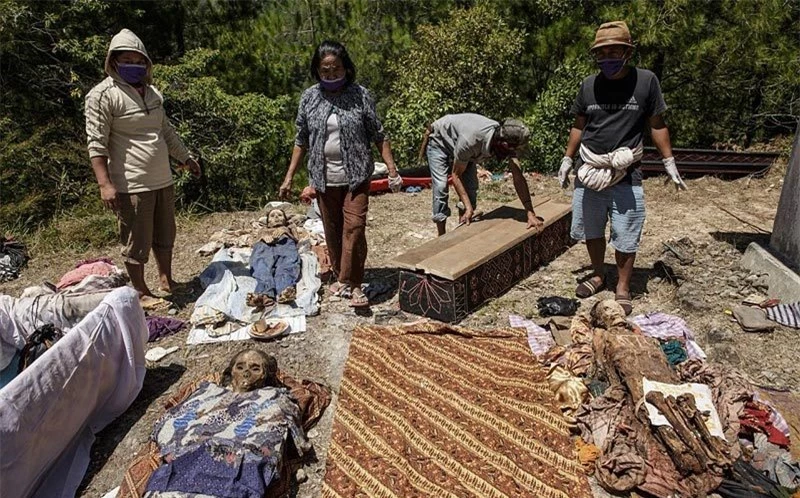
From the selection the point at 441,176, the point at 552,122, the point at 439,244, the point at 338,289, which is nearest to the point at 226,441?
the point at 338,289

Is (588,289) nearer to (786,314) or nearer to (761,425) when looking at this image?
(786,314)

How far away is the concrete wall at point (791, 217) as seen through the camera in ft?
14.5

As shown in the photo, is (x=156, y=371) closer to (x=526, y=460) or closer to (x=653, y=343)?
(x=526, y=460)

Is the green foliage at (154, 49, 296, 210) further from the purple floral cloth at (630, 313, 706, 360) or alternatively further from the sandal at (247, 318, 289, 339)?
the purple floral cloth at (630, 313, 706, 360)

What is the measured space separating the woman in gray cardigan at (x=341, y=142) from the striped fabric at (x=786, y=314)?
9.86 ft

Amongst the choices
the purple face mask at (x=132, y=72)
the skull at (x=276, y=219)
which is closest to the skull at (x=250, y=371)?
the purple face mask at (x=132, y=72)

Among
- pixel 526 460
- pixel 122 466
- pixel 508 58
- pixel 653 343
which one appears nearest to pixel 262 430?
pixel 122 466

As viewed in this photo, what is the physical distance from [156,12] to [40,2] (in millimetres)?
3045

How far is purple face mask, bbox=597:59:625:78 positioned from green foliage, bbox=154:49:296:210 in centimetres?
700

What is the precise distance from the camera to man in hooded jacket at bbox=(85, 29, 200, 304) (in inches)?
150

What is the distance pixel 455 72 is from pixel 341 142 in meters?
6.45

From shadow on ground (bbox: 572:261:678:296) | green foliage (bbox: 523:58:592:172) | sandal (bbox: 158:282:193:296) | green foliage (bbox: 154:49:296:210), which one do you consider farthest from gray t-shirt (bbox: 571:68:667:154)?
green foliage (bbox: 154:49:296:210)

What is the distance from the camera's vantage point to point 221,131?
10508 mm

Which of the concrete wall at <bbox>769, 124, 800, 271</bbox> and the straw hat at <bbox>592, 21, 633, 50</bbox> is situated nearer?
the straw hat at <bbox>592, 21, 633, 50</bbox>
